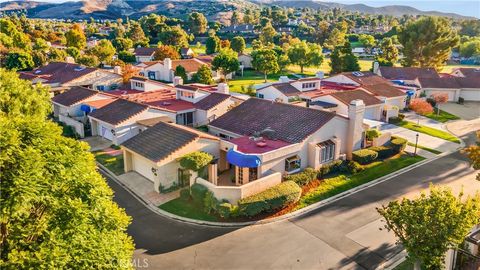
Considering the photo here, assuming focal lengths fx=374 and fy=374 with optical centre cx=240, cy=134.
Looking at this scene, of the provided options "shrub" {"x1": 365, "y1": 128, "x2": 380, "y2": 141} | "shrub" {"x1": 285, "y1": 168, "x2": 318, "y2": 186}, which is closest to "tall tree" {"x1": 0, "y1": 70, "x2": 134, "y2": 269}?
"shrub" {"x1": 285, "y1": 168, "x2": 318, "y2": 186}

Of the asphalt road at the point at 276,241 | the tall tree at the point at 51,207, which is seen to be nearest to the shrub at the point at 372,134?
the asphalt road at the point at 276,241

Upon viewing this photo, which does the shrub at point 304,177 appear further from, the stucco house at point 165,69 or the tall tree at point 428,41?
the tall tree at point 428,41

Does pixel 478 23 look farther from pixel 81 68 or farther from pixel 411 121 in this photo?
pixel 81 68

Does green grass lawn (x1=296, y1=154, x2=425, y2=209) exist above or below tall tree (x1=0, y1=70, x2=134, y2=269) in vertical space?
below

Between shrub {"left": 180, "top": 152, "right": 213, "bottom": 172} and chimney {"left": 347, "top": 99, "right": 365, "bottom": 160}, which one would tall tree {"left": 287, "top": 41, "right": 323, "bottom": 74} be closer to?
chimney {"left": 347, "top": 99, "right": 365, "bottom": 160}

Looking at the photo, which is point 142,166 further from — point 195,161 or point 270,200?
point 270,200

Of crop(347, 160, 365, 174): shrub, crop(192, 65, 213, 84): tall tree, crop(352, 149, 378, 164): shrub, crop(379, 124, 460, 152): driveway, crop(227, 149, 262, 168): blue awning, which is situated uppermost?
crop(192, 65, 213, 84): tall tree

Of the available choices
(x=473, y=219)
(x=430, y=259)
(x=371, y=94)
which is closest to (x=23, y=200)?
(x=430, y=259)

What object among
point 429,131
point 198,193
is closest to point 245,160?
point 198,193
